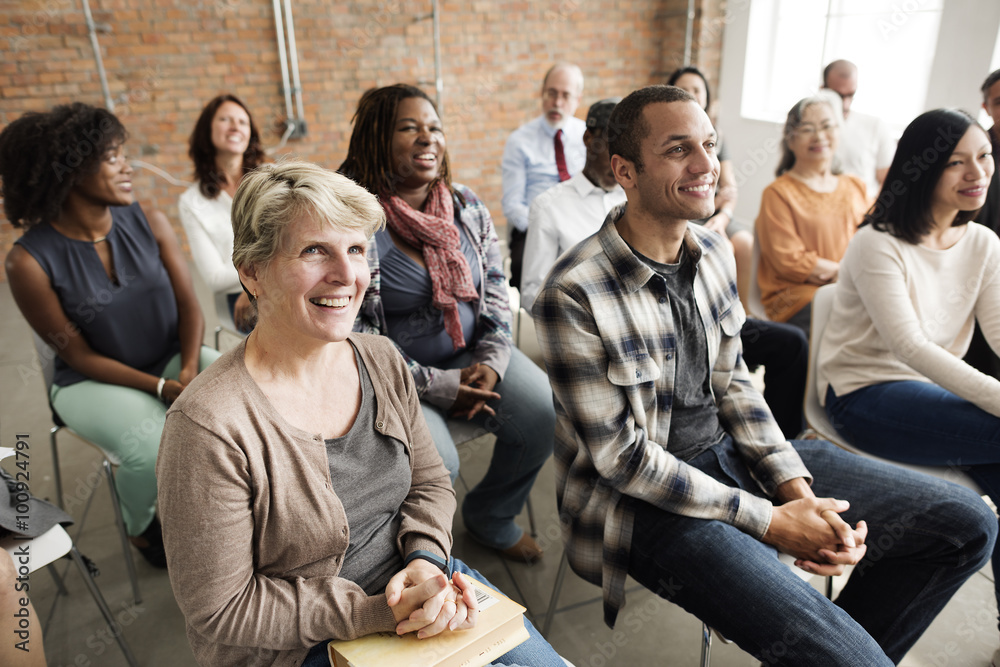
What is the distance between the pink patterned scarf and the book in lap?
3.46 feet

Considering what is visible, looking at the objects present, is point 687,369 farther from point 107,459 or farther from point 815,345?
point 107,459

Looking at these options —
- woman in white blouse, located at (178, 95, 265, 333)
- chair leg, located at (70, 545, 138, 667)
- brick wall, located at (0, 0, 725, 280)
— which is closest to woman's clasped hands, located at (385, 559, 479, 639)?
chair leg, located at (70, 545, 138, 667)

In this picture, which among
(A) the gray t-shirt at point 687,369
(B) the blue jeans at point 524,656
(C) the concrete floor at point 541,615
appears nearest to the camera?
(B) the blue jeans at point 524,656

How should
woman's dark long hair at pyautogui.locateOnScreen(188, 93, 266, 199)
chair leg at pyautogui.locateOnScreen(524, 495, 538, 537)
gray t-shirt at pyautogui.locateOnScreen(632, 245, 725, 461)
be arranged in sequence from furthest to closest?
woman's dark long hair at pyautogui.locateOnScreen(188, 93, 266, 199) → chair leg at pyautogui.locateOnScreen(524, 495, 538, 537) → gray t-shirt at pyautogui.locateOnScreen(632, 245, 725, 461)

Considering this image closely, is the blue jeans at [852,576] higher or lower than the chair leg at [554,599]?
higher

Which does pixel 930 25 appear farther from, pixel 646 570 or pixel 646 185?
pixel 646 570

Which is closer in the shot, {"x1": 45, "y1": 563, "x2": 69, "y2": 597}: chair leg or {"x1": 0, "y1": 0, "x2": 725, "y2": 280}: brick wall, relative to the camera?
{"x1": 45, "y1": 563, "x2": 69, "y2": 597}: chair leg

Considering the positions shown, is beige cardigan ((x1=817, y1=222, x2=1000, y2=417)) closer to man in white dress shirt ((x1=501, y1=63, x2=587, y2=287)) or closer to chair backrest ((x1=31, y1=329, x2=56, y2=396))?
man in white dress shirt ((x1=501, y1=63, x2=587, y2=287))

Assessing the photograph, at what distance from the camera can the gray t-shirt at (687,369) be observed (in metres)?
1.50

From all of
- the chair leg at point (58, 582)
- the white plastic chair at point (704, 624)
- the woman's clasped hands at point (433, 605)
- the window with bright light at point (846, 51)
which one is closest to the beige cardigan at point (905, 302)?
the white plastic chair at point (704, 624)

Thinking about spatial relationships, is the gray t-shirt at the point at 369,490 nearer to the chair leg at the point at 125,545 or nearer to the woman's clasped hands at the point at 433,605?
the woman's clasped hands at the point at 433,605

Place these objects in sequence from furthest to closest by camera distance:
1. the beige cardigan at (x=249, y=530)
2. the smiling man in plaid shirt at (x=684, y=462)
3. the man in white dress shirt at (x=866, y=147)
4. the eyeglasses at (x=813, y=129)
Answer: the man in white dress shirt at (x=866, y=147) < the eyeglasses at (x=813, y=129) < the smiling man in plaid shirt at (x=684, y=462) < the beige cardigan at (x=249, y=530)

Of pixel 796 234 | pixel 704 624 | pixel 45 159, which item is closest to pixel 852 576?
pixel 704 624

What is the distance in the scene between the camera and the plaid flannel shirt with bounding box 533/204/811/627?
1.36 m
